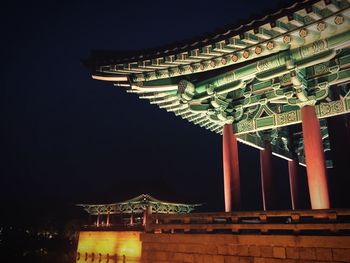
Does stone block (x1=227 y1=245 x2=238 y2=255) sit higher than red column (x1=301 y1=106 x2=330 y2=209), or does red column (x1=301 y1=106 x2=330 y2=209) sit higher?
red column (x1=301 y1=106 x2=330 y2=209)

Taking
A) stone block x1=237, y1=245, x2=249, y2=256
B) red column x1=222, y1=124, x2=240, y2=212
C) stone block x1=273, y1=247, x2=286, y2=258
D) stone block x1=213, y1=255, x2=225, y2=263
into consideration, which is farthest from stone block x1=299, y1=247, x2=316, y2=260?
red column x1=222, y1=124, x2=240, y2=212

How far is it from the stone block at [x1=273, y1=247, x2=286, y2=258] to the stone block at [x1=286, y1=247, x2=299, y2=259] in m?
0.09

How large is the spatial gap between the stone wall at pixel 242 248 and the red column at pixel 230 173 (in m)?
2.72

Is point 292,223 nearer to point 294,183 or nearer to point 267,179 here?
point 267,179

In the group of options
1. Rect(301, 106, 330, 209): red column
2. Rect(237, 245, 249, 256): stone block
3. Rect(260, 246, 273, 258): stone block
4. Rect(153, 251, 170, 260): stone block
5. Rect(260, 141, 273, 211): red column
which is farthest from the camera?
Rect(260, 141, 273, 211): red column

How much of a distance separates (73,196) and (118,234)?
75.5 meters

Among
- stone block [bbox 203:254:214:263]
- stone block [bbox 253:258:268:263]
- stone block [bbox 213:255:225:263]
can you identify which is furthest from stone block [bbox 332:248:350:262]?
stone block [bbox 203:254:214:263]

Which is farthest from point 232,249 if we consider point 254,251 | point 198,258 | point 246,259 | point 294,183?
point 294,183

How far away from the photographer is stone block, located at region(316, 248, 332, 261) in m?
6.06

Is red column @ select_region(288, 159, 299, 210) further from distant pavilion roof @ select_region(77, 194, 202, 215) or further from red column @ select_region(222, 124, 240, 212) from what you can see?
distant pavilion roof @ select_region(77, 194, 202, 215)

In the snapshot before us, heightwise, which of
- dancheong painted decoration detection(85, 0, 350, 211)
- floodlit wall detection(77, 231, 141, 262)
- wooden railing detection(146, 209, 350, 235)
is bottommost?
floodlit wall detection(77, 231, 141, 262)

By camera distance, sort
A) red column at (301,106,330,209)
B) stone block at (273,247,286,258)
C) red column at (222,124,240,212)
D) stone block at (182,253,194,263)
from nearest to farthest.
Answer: stone block at (273,247,286,258)
red column at (301,106,330,209)
stone block at (182,253,194,263)
red column at (222,124,240,212)

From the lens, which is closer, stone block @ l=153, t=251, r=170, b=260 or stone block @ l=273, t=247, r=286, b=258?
stone block @ l=273, t=247, r=286, b=258

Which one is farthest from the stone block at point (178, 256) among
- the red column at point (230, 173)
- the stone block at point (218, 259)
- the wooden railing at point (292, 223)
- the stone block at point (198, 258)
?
the red column at point (230, 173)
